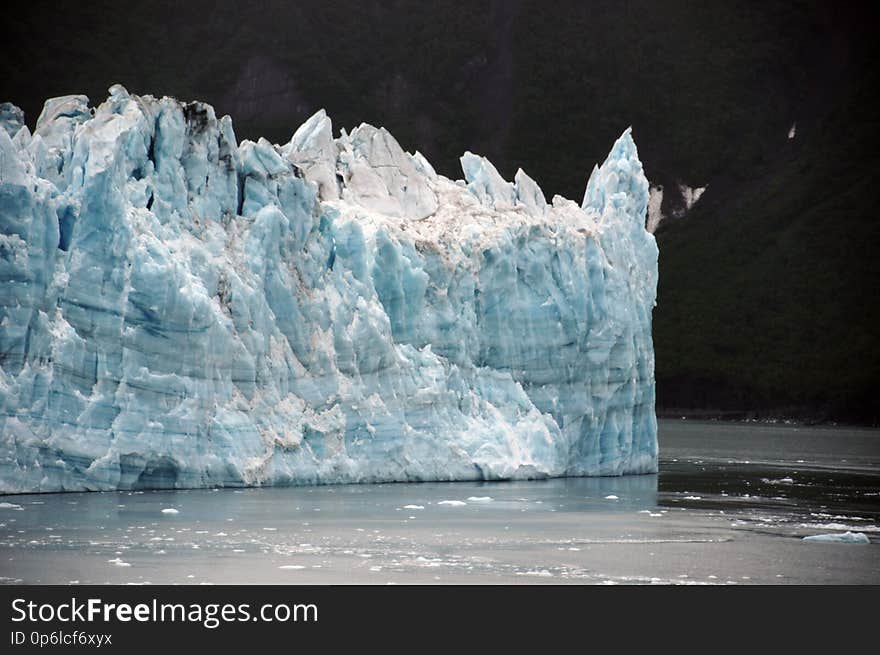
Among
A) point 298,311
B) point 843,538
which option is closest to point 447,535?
point 843,538

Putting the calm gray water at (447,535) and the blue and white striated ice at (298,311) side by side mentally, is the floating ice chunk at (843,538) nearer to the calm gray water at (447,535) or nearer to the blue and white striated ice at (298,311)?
the calm gray water at (447,535)

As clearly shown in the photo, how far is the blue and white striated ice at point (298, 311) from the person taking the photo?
75.7 feet

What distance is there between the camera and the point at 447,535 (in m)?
20.9

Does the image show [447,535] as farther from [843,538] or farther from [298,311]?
[298,311]

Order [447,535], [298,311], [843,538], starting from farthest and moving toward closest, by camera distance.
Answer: [298,311], [843,538], [447,535]

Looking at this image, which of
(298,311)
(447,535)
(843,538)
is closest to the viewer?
(447,535)

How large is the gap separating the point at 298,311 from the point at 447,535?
274 inches

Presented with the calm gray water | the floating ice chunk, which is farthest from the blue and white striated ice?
the floating ice chunk

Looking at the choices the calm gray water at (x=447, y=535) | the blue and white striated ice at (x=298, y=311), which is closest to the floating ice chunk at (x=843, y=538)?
the calm gray water at (x=447, y=535)

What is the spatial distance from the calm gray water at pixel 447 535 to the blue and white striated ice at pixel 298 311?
2.49ft

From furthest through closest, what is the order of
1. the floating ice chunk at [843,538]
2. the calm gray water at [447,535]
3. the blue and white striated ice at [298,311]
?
1. the blue and white striated ice at [298,311]
2. the floating ice chunk at [843,538]
3. the calm gray water at [447,535]

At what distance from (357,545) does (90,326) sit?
20.9 feet
